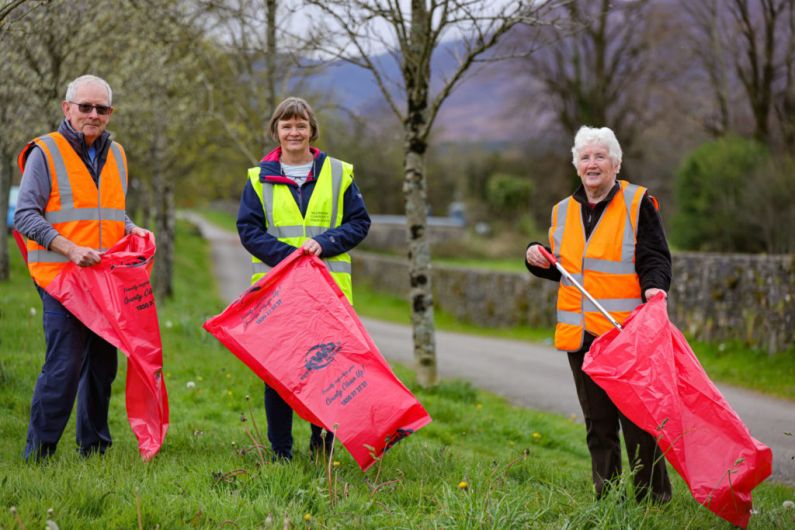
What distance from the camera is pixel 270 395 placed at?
→ 178 inches

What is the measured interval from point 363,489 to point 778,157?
1660 centimetres

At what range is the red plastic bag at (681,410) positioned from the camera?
3.50m

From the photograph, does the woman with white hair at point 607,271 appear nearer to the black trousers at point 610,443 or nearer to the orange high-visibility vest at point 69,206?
the black trousers at point 610,443

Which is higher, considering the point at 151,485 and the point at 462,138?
the point at 462,138

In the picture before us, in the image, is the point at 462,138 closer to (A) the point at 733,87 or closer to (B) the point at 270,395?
(A) the point at 733,87

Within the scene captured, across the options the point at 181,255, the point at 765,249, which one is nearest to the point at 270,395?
the point at 765,249

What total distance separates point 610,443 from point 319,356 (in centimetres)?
155

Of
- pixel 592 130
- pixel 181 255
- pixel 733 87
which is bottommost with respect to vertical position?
pixel 181 255

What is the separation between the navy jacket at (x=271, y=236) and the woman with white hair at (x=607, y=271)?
120 cm

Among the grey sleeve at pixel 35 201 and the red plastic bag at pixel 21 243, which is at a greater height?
the grey sleeve at pixel 35 201

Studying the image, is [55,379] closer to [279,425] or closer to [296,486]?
[279,425]

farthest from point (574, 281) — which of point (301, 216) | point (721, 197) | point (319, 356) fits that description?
point (721, 197)

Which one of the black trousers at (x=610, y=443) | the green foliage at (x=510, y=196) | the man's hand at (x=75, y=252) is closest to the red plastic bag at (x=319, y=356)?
the man's hand at (x=75, y=252)

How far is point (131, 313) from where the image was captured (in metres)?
4.38
